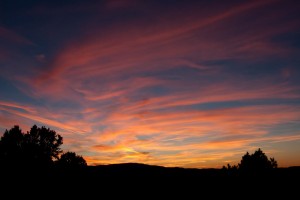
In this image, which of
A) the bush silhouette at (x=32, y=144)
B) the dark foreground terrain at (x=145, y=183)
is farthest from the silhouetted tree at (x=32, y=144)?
the dark foreground terrain at (x=145, y=183)

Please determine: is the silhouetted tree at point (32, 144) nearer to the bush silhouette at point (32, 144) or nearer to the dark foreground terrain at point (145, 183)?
the bush silhouette at point (32, 144)

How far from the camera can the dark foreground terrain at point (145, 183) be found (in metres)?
16.3

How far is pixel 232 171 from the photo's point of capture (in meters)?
21.7

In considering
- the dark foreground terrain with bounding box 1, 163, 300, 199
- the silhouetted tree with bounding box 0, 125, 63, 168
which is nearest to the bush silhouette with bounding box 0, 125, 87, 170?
the silhouetted tree with bounding box 0, 125, 63, 168

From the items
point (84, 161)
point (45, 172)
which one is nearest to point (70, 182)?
point (45, 172)

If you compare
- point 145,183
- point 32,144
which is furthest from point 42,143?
point 145,183

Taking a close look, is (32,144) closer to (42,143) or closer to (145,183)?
(42,143)

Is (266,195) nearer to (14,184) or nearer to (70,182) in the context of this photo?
(70,182)

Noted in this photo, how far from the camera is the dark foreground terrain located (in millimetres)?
16328

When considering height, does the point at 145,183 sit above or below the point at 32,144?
below

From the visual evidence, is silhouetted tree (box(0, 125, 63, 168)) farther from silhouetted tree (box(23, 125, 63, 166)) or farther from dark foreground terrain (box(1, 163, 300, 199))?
dark foreground terrain (box(1, 163, 300, 199))

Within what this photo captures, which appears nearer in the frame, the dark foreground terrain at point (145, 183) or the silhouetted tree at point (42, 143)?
the dark foreground terrain at point (145, 183)

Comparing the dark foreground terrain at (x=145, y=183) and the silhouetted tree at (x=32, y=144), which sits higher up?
the silhouetted tree at (x=32, y=144)

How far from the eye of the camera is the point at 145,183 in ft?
61.7
